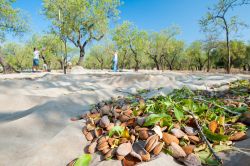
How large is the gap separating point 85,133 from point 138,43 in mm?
37828

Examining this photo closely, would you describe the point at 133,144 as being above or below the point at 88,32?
below

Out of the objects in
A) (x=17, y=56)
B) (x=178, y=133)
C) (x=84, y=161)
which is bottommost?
(x=84, y=161)

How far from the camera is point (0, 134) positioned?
1674mm

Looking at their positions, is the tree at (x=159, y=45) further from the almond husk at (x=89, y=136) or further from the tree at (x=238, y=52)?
the almond husk at (x=89, y=136)

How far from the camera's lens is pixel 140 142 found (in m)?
1.26

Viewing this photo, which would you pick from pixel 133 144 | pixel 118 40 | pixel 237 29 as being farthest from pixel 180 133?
pixel 118 40

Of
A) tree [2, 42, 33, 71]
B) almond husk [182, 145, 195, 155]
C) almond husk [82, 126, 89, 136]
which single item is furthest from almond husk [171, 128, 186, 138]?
tree [2, 42, 33, 71]

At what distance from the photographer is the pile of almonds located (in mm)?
1131

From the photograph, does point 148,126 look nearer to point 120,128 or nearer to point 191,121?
point 120,128

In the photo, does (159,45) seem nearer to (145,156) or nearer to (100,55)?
(100,55)

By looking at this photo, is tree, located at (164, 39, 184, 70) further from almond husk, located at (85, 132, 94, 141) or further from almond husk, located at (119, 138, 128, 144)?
almond husk, located at (119, 138, 128, 144)

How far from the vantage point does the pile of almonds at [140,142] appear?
44.5 inches

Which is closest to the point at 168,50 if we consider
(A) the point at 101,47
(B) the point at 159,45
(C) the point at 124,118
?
(B) the point at 159,45

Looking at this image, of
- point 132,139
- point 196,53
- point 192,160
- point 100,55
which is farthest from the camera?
point 100,55
